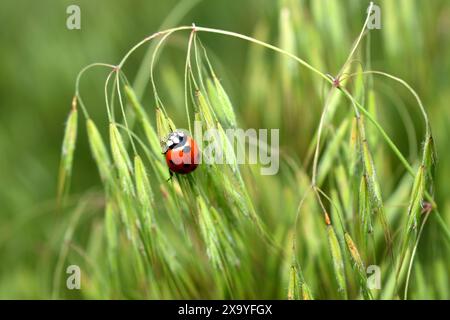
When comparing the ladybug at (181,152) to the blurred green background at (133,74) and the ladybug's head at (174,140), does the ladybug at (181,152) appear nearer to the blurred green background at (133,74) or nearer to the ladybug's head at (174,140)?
the ladybug's head at (174,140)

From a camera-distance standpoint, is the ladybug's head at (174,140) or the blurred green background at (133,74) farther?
the blurred green background at (133,74)

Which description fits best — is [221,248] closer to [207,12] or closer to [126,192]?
[126,192]

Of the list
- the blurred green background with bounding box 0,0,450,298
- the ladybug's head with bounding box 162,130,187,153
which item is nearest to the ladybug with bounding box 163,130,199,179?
the ladybug's head with bounding box 162,130,187,153

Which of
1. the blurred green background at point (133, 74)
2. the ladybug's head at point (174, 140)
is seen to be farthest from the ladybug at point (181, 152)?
the blurred green background at point (133, 74)

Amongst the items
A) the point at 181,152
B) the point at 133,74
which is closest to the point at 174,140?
the point at 181,152

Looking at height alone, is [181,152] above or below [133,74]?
below

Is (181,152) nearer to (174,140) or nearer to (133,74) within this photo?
(174,140)
